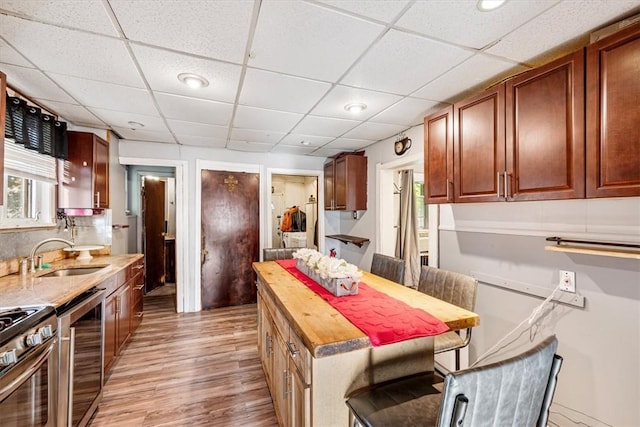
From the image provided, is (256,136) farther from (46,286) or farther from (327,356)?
(327,356)

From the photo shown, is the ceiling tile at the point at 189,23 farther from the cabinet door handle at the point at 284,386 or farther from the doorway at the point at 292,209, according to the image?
the doorway at the point at 292,209

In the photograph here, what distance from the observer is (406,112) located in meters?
2.67

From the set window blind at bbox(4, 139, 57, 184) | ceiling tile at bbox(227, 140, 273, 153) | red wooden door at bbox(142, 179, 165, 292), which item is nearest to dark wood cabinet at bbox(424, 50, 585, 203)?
ceiling tile at bbox(227, 140, 273, 153)

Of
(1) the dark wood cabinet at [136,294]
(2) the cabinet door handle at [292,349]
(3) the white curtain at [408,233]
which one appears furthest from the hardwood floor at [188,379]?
(3) the white curtain at [408,233]

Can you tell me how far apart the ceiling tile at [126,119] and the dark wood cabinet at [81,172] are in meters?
0.29

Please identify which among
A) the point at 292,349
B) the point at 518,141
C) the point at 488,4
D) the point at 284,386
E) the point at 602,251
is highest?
the point at 488,4

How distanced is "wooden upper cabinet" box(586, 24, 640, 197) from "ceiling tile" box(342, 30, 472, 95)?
63 centimetres

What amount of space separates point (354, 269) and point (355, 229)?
246 centimetres

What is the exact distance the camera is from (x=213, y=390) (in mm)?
2264

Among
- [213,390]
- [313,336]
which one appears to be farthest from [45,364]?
[313,336]

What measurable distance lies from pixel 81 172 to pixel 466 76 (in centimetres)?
377

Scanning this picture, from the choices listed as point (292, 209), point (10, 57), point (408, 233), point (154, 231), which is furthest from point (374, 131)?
point (154, 231)

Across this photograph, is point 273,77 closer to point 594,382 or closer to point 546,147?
point 546,147

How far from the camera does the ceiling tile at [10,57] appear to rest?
162 cm
